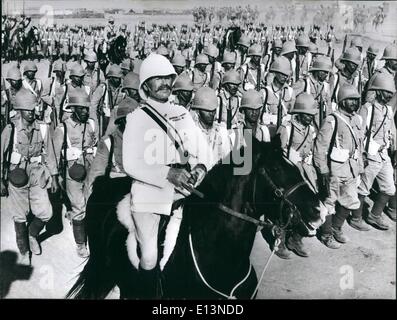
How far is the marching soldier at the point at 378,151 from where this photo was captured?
21.3 ft

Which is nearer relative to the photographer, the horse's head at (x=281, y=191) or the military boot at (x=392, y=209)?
the horse's head at (x=281, y=191)

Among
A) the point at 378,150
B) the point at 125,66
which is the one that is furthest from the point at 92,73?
the point at 378,150

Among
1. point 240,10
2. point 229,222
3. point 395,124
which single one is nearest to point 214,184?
point 229,222

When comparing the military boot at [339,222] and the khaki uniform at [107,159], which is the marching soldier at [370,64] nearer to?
the military boot at [339,222]

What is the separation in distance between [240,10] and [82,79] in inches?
81.5

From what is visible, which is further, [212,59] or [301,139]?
[212,59]

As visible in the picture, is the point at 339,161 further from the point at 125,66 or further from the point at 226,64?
the point at 125,66

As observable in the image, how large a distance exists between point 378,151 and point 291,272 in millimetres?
1830

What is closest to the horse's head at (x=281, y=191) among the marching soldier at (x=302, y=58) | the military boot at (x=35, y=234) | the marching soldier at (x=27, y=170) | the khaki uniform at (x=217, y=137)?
the khaki uniform at (x=217, y=137)

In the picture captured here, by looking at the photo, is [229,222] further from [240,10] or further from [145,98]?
[240,10]

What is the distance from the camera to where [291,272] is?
6262 millimetres

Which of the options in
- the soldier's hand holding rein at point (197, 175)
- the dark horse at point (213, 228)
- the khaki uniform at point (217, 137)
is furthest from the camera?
the khaki uniform at point (217, 137)

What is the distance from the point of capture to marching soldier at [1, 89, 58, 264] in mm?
6254

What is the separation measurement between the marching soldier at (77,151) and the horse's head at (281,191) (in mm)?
2385
